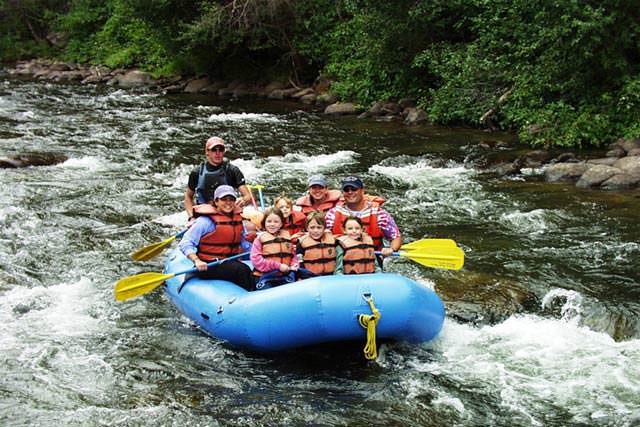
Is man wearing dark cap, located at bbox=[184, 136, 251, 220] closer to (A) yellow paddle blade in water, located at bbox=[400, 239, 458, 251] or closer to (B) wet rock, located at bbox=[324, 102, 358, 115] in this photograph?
(A) yellow paddle blade in water, located at bbox=[400, 239, 458, 251]

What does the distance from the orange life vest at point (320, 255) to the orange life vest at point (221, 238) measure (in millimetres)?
808

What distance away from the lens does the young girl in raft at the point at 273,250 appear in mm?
5691

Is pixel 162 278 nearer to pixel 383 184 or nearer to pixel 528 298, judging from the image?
pixel 528 298

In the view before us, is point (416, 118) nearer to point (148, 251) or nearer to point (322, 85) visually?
point (322, 85)

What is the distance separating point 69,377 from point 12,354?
0.56 meters

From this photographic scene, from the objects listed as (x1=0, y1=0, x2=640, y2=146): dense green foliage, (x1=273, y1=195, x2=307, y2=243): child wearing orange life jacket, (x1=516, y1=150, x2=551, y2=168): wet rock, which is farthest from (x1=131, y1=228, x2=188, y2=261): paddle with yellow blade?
(x1=0, y1=0, x2=640, y2=146): dense green foliage

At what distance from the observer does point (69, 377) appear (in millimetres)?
5043

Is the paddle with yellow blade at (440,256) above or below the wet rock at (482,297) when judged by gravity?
above

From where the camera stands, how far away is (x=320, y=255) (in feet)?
18.3

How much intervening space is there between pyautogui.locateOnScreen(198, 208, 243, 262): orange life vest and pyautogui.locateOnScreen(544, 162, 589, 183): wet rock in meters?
5.38

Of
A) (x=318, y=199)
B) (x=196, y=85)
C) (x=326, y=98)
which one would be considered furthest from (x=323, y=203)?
(x=196, y=85)

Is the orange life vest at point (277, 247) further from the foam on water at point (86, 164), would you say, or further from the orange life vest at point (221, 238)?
the foam on water at point (86, 164)

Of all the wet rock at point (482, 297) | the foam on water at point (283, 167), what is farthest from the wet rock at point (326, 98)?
the wet rock at point (482, 297)

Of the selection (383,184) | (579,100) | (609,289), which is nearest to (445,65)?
(579,100)
